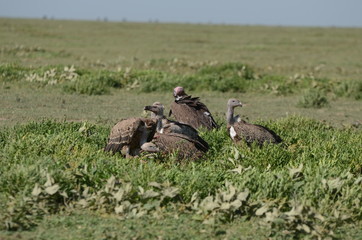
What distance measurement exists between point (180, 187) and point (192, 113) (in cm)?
351

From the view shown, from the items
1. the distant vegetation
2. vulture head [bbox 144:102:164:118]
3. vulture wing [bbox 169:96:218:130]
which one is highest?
vulture head [bbox 144:102:164:118]

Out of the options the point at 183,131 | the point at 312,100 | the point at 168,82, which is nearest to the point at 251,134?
the point at 183,131

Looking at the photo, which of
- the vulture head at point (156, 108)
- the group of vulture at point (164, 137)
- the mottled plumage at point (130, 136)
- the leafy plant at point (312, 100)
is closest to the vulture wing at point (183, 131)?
the group of vulture at point (164, 137)

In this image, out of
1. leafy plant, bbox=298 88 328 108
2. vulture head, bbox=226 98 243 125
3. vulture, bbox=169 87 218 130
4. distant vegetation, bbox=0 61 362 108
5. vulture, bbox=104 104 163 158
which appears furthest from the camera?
distant vegetation, bbox=0 61 362 108

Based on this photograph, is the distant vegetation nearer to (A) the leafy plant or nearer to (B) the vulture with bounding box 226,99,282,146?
(A) the leafy plant

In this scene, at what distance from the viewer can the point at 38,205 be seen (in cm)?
534

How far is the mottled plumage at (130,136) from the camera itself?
7.08m

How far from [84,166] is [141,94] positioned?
7.76m

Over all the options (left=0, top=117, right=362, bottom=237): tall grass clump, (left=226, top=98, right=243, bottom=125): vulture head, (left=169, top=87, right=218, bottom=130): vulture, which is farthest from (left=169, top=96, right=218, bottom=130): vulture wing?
(left=0, top=117, right=362, bottom=237): tall grass clump

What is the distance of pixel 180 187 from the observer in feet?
18.7

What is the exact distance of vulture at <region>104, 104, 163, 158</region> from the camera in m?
7.08

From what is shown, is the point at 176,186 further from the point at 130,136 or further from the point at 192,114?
the point at 192,114

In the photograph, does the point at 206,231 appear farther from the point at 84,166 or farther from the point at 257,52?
the point at 257,52

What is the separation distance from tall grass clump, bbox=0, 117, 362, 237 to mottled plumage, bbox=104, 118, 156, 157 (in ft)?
0.91
